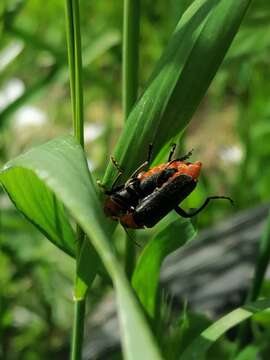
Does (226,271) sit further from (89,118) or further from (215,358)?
→ (89,118)

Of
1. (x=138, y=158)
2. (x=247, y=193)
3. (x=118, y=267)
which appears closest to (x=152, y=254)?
(x=138, y=158)

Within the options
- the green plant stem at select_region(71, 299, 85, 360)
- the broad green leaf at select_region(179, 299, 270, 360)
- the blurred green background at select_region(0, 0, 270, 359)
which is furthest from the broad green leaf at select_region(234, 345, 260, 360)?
the blurred green background at select_region(0, 0, 270, 359)

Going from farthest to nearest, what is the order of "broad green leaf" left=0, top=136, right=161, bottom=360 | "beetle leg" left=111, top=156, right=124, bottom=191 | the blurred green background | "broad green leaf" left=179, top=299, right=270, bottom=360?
the blurred green background < "broad green leaf" left=179, top=299, right=270, bottom=360 < "beetle leg" left=111, top=156, right=124, bottom=191 < "broad green leaf" left=0, top=136, right=161, bottom=360

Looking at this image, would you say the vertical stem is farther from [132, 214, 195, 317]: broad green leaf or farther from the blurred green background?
the blurred green background

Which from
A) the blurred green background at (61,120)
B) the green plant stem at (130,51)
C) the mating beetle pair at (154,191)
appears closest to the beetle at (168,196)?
the mating beetle pair at (154,191)

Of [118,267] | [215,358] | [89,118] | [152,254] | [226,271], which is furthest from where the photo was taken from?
[89,118]
